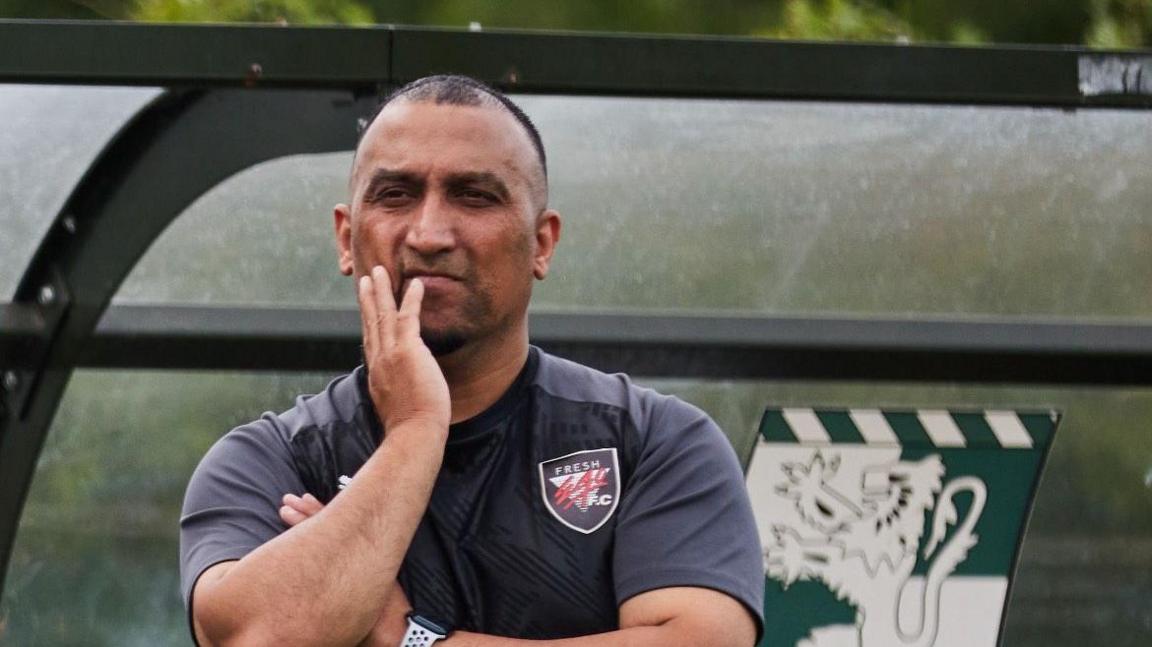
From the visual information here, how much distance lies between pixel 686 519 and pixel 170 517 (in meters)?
2.10

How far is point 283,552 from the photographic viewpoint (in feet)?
6.97

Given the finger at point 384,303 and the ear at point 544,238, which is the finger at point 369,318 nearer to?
the finger at point 384,303

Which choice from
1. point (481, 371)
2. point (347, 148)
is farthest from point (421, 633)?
point (347, 148)

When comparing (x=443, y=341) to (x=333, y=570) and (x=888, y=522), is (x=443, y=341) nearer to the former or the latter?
(x=333, y=570)

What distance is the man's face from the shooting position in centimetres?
226

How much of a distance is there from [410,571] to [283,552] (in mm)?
178

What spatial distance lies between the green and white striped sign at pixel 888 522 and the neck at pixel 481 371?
5.51 feet

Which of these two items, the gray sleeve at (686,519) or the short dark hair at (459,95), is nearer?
the gray sleeve at (686,519)

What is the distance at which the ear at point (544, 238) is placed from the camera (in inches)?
93.9

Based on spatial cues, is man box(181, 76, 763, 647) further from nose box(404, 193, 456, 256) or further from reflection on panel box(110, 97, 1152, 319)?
reflection on panel box(110, 97, 1152, 319)

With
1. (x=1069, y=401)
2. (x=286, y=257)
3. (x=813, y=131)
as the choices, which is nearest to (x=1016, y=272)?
(x=1069, y=401)

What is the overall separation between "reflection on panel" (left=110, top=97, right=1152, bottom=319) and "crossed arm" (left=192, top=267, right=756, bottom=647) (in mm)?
1873

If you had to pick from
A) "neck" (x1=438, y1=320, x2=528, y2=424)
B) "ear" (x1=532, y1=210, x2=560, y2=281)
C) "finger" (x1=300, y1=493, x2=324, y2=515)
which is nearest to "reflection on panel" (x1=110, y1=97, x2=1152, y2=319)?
"ear" (x1=532, y1=210, x2=560, y2=281)

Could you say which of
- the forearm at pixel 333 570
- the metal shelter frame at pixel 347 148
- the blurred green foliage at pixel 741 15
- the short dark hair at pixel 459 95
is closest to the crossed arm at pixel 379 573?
the forearm at pixel 333 570
